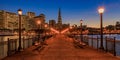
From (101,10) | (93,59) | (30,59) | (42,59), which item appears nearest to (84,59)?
(93,59)

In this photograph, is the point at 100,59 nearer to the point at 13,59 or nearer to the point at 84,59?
the point at 84,59

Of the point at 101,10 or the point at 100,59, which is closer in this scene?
the point at 100,59

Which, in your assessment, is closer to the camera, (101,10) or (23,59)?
(23,59)

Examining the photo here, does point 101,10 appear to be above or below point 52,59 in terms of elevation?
above

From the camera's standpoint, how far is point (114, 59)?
14.2 metres

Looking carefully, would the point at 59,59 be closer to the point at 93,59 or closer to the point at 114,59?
the point at 93,59

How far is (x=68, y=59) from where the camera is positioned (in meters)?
14.2

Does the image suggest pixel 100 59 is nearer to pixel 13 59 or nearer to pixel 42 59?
pixel 42 59

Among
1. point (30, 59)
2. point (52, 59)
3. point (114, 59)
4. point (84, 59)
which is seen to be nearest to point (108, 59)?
point (114, 59)

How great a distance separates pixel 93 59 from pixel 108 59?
1.17 m

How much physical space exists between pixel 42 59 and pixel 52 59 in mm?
784

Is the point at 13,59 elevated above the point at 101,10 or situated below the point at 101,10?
below

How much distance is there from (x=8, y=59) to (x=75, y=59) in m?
5.18

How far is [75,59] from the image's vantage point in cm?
1419
